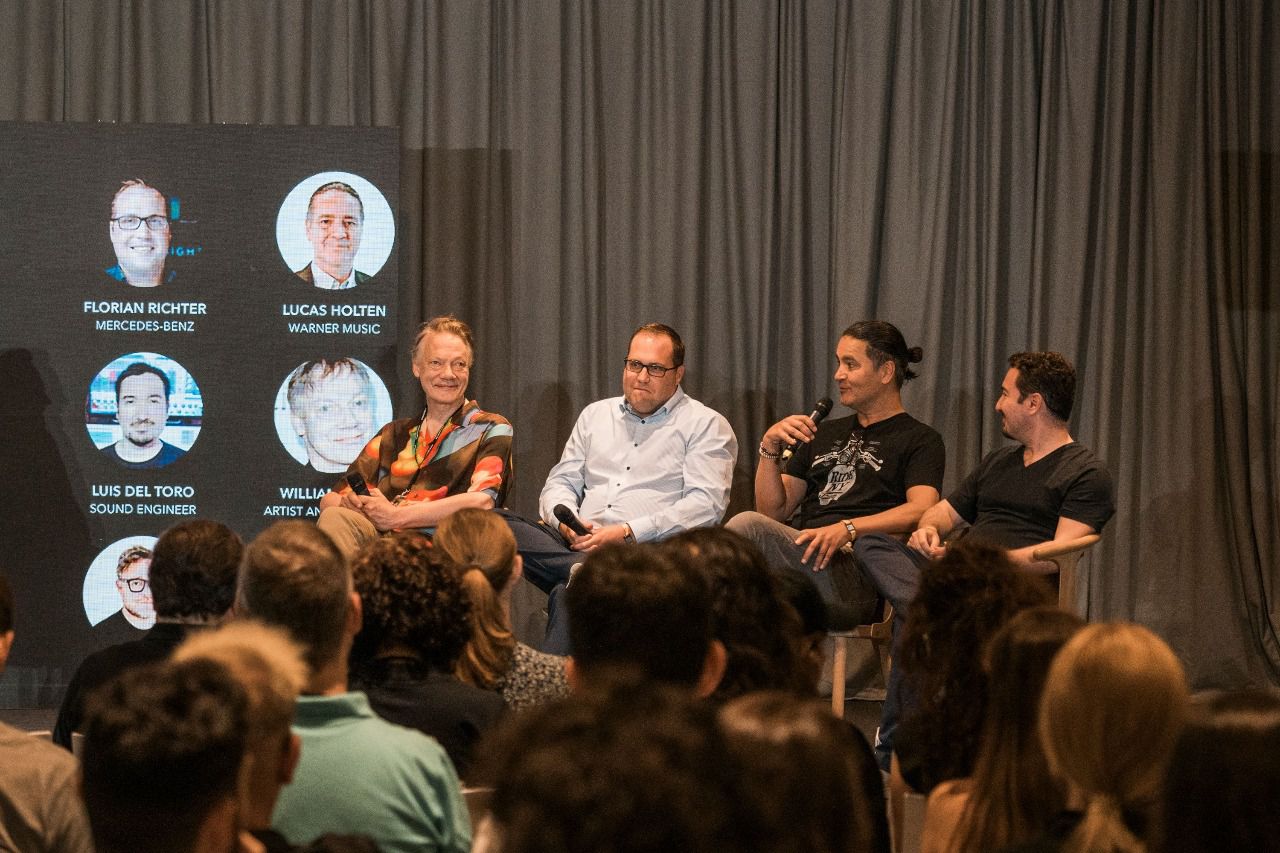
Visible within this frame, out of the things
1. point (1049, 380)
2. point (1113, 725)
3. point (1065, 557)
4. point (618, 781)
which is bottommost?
point (1065, 557)

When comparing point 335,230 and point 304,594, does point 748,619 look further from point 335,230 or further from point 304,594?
point 335,230

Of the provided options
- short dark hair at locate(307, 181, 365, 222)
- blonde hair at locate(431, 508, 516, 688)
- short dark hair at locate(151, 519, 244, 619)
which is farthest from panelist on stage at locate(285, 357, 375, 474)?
short dark hair at locate(151, 519, 244, 619)

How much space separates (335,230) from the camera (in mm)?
4609

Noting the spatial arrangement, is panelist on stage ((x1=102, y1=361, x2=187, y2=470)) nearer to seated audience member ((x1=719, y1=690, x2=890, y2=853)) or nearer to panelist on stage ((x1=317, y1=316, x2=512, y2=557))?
panelist on stage ((x1=317, y1=316, x2=512, y2=557))

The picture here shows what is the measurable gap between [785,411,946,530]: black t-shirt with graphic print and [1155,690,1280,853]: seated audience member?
342 centimetres

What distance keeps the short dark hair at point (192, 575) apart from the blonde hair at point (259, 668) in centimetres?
119

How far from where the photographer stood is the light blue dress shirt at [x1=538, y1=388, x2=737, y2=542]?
4.71m

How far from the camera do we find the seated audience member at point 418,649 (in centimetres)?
211

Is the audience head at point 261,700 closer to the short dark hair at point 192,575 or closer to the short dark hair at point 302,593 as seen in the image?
the short dark hair at point 302,593

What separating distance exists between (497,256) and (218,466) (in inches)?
52.4

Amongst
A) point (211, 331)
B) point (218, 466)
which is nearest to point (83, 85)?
point (211, 331)

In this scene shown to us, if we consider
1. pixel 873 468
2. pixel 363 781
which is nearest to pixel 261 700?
pixel 363 781

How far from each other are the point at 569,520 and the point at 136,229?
68.8 inches

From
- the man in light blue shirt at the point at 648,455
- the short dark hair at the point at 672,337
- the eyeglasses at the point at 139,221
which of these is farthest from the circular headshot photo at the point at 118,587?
the short dark hair at the point at 672,337
